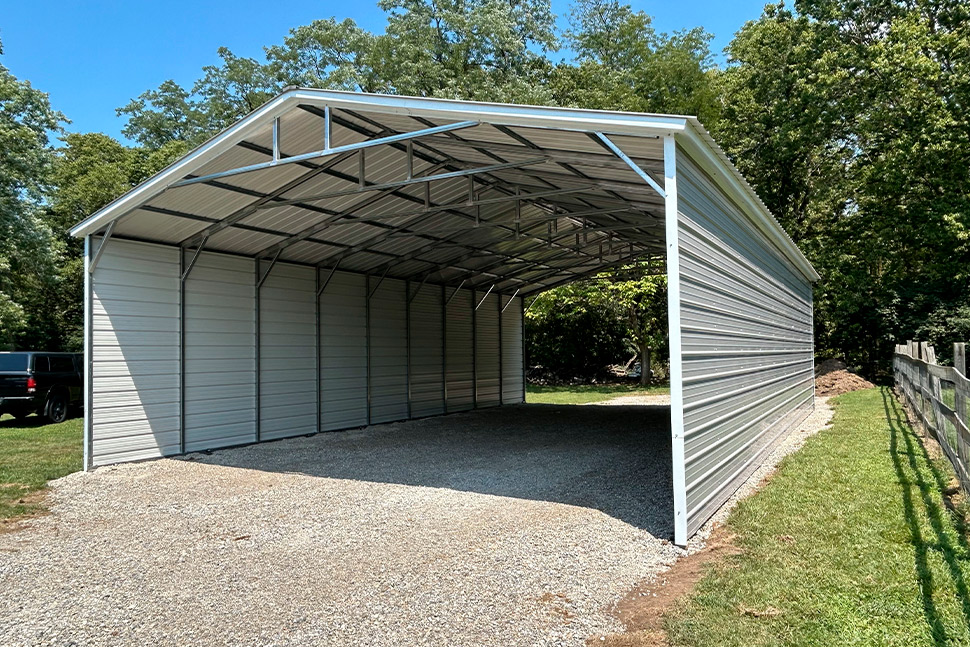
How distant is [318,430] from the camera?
12039 mm

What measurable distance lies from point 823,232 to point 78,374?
21.5m

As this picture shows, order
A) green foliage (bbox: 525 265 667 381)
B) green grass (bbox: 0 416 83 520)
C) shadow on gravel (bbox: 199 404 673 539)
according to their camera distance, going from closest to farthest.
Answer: shadow on gravel (bbox: 199 404 673 539) → green grass (bbox: 0 416 83 520) → green foliage (bbox: 525 265 667 381)

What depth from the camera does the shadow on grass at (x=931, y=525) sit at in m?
3.61

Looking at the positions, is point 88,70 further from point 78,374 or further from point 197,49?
point 78,374

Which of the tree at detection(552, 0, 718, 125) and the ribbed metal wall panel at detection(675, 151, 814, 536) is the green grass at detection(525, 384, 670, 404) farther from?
the tree at detection(552, 0, 718, 125)

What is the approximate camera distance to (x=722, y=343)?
6.69 m

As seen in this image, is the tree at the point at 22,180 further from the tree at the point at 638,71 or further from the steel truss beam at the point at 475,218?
the tree at the point at 638,71

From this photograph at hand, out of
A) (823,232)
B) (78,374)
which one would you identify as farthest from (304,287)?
(823,232)

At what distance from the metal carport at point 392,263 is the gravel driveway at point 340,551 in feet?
3.60

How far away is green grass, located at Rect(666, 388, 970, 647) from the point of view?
339 cm

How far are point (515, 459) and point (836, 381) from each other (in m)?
13.2

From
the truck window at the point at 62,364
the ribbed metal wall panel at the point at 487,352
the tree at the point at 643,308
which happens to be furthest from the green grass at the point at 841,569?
the tree at the point at 643,308

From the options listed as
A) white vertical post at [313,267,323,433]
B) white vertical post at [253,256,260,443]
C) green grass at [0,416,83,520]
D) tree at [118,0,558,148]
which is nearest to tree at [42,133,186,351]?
tree at [118,0,558,148]

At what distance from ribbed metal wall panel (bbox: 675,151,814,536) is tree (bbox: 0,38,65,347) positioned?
1702 centimetres
